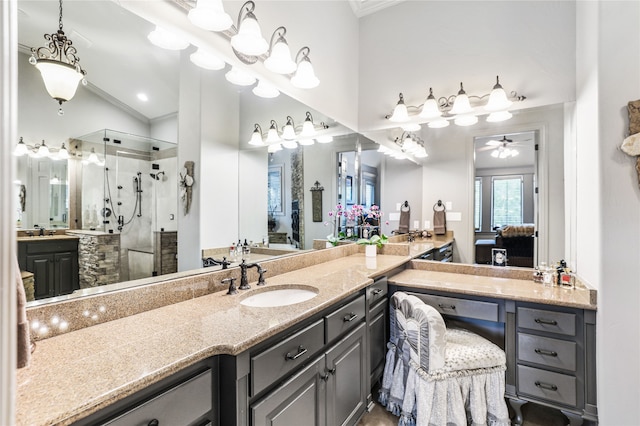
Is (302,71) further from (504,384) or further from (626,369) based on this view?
(626,369)

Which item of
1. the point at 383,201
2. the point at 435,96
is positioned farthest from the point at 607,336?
the point at 435,96

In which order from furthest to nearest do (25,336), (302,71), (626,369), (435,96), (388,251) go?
(388,251)
(435,96)
(302,71)
(626,369)
(25,336)

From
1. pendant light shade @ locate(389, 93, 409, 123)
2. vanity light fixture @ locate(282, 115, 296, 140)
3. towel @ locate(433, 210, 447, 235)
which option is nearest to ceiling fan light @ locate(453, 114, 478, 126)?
pendant light shade @ locate(389, 93, 409, 123)

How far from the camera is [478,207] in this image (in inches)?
107

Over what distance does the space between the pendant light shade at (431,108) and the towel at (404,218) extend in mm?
869

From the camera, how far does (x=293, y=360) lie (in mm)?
1225

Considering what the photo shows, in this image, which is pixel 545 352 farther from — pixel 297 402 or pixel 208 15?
pixel 208 15

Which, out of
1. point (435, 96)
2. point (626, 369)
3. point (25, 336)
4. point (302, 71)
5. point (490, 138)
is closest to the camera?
point (25, 336)

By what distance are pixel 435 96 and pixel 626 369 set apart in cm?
233

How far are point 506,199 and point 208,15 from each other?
2649 mm

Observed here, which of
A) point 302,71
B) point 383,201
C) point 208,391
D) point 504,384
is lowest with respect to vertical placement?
point 504,384

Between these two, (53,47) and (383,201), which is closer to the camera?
(53,47)

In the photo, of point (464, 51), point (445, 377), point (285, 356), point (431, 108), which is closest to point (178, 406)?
point (285, 356)

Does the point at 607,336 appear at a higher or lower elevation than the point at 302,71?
lower
